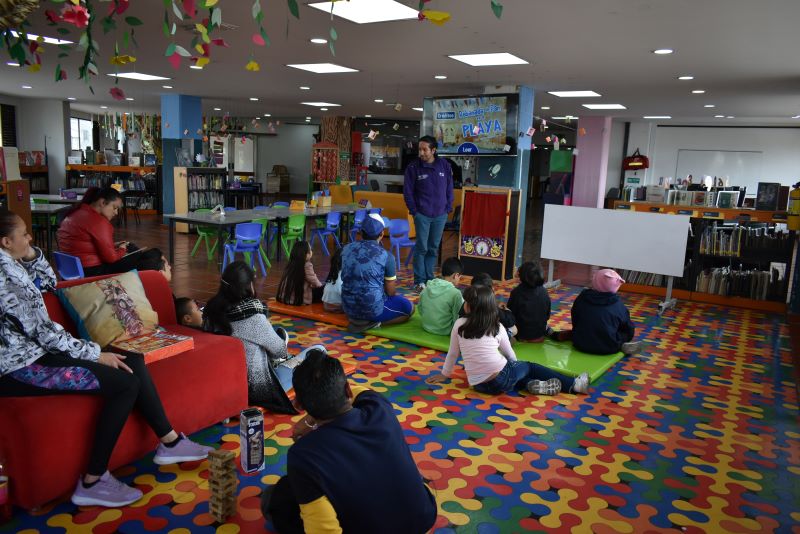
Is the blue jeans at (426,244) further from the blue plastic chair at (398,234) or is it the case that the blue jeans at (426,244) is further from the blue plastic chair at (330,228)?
the blue plastic chair at (330,228)

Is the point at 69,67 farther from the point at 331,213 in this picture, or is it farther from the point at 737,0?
the point at 737,0

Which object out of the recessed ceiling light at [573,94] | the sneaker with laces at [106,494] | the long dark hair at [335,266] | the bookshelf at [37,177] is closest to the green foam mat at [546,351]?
the long dark hair at [335,266]

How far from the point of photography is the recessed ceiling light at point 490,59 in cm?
688

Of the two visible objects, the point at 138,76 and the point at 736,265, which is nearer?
the point at 736,265

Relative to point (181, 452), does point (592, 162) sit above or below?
above

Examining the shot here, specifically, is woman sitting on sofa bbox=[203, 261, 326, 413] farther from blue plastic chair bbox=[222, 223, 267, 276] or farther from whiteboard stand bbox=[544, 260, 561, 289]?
whiteboard stand bbox=[544, 260, 561, 289]

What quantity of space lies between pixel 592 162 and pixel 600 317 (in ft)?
35.1

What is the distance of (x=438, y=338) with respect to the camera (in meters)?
5.35

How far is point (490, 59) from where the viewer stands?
7102 mm

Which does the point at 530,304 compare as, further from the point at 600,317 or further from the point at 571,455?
the point at 571,455

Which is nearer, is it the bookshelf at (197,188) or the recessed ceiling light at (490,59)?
the recessed ceiling light at (490,59)

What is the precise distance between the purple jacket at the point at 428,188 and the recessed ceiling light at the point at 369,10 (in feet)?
8.01

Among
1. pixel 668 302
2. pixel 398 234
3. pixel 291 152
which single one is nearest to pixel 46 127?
pixel 291 152

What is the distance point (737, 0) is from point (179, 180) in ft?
34.4
